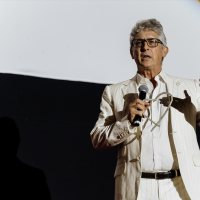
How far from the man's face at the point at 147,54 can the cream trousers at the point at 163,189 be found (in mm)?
730

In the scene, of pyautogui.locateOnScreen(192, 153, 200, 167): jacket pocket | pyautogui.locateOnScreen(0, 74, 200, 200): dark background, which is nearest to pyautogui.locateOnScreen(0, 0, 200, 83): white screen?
pyautogui.locateOnScreen(0, 74, 200, 200): dark background

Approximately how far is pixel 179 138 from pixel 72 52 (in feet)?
5.31

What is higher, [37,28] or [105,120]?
[37,28]

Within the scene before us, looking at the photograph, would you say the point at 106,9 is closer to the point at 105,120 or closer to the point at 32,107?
the point at 32,107

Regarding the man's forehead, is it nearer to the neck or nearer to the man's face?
the man's face

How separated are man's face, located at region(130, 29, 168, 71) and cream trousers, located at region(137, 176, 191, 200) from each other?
730 mm

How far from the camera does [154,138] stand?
1515mm


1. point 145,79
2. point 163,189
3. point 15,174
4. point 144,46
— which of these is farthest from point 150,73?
point 15,174

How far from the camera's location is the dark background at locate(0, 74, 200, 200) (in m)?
2.58

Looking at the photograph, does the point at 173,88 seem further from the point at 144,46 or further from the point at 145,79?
the point at 144,46

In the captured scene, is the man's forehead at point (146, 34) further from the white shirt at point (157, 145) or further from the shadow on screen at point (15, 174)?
the shadow on screen at point (15, 174)

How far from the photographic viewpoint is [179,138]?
1.48 metres

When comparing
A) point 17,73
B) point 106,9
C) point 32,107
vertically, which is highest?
point 106,9

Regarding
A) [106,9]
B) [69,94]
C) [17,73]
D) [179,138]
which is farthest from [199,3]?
[17,73]
